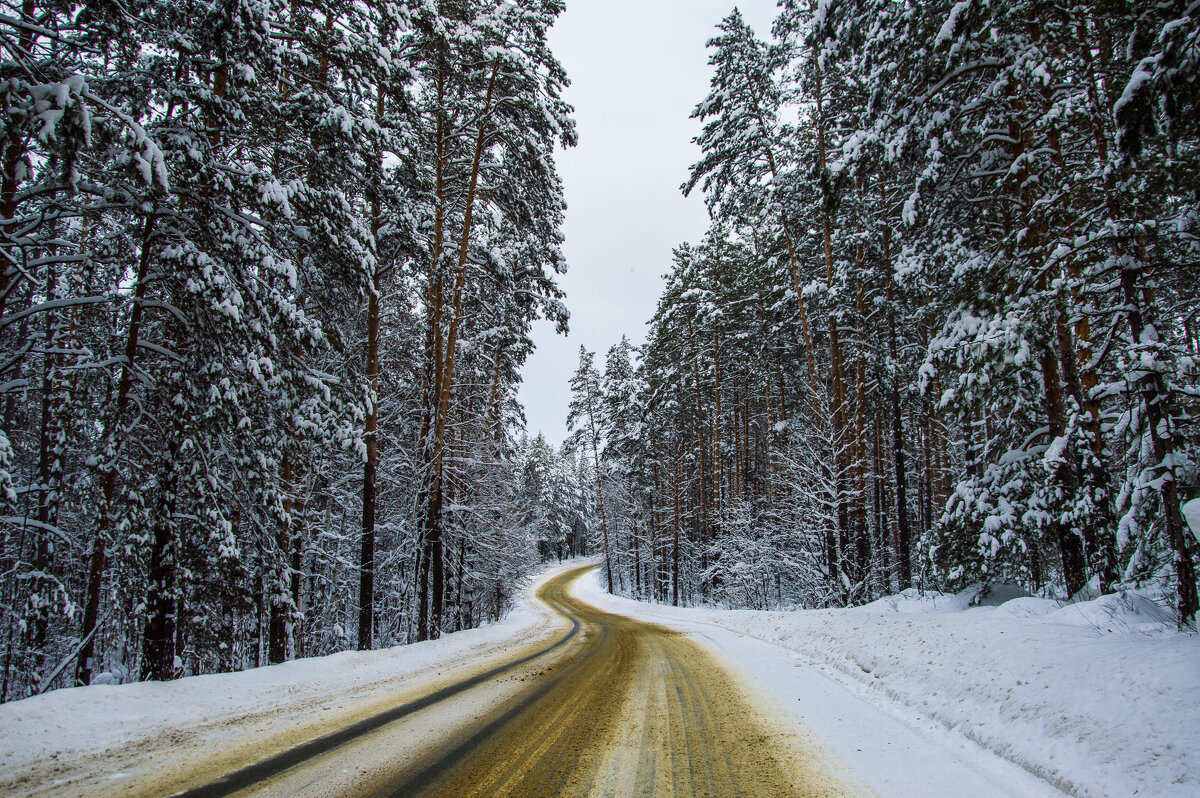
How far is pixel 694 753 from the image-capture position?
393cm

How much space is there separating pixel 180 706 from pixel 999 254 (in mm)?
11849

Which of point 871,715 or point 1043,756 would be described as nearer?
point 1043,756

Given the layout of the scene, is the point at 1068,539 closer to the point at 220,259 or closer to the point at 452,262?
the point at 220,259

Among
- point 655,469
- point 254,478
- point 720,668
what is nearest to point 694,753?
point 720,668

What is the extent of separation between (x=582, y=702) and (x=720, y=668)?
3.11m

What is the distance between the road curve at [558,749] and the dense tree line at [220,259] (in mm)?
3610

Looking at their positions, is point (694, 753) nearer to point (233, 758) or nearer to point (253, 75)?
point (233, 758)

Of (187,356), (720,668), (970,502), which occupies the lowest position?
Answer: (720,668)

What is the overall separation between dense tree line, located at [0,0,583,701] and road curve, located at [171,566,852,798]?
3.61m

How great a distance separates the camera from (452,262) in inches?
500

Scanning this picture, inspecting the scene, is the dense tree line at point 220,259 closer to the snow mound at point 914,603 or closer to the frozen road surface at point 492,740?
the frozen road surface at point 492,740

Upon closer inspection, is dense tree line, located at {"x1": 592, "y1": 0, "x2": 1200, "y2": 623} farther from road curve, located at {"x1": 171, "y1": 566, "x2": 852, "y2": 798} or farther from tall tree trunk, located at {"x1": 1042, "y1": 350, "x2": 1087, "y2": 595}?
road curve, located at {"x1": 171, "y1": 566, "x2": 852, "y2": 798}

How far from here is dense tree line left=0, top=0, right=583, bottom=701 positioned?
6012 mm

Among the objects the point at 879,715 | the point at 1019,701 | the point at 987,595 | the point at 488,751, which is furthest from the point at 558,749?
the point at 987,595
